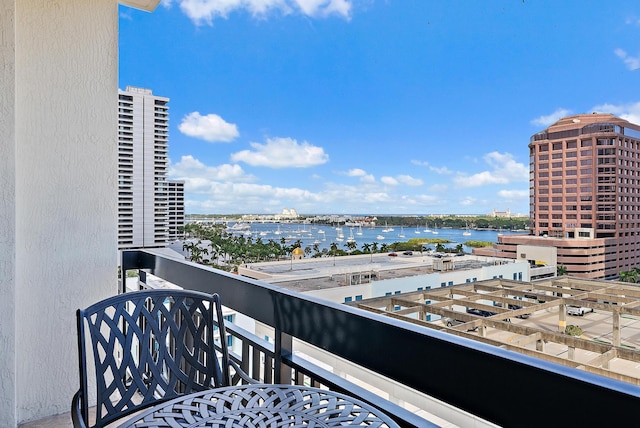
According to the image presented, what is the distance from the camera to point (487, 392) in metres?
0.72

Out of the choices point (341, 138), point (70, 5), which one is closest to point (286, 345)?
point (70, 5)

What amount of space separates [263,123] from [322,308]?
7.84 m

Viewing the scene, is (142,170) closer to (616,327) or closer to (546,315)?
(546,315)

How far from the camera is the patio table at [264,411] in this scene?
33.9 inches

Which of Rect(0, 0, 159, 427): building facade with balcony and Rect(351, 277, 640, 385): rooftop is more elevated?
Rect(0, 0, 159, 427): building facade with balcony

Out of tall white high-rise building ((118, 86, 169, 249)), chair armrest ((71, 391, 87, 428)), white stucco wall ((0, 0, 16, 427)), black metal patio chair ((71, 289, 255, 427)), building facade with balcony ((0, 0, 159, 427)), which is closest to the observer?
chair armrest ((71, 391, 87, 428))

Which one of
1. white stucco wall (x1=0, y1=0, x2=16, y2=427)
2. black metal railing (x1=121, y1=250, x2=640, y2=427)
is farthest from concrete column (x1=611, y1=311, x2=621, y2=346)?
white stucco wall (x1=0, y1=0, x2=16, y2=427)

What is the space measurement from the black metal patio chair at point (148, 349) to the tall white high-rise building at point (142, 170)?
113 centimetres

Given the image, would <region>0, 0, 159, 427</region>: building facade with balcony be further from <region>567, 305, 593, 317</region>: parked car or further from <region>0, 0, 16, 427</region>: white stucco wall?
<region>567, 305, 593, 317</region>: parked car

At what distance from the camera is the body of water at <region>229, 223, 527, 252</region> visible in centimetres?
282

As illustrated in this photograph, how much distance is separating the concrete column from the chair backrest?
5.43 feet

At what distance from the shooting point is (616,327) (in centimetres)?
185

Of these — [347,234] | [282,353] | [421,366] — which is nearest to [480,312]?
[347,234]

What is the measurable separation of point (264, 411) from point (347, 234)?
90.9 inches
